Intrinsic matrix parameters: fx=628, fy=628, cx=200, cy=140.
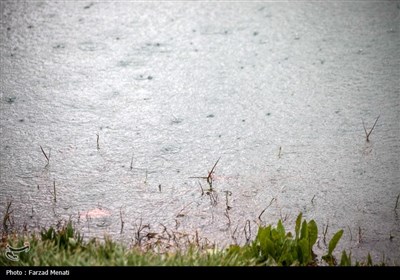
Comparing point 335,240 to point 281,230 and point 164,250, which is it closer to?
point 281,230

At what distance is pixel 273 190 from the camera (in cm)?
172

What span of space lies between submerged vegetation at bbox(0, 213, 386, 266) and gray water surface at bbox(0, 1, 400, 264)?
71 mm

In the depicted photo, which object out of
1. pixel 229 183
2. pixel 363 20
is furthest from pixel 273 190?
pixel 363 20

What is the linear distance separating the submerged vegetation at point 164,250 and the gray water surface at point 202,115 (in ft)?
0.23

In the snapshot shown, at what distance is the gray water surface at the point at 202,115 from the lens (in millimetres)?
1650

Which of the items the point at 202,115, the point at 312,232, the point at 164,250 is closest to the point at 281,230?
the point at 312,232

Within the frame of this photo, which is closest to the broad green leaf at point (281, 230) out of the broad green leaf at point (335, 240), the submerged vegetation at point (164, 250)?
the submerged vegetation at point (164, 250)

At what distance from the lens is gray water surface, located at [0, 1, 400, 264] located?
165 cm

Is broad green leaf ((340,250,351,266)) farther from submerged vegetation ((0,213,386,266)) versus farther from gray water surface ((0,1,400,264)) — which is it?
gray water surface ((0,1,400,264))

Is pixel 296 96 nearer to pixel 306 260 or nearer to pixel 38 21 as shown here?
pixel 306 260

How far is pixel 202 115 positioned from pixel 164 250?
620 millimetres

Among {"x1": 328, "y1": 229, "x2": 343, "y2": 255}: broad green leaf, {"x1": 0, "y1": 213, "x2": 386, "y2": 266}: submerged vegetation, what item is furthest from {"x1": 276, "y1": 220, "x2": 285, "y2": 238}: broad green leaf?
{"x1": 328, "y1": 229, "x2": 343, "y2": 255}: broad green leaf

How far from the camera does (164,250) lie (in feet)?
4.90

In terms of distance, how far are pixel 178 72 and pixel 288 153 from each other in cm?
56
